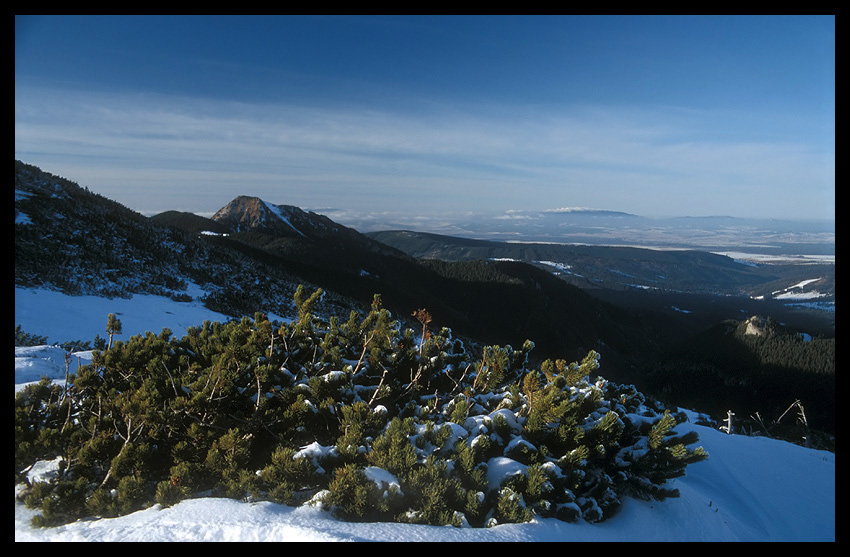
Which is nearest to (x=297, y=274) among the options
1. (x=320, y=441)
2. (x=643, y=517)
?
(x=320, y=441)

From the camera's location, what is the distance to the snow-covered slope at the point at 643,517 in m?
3.40

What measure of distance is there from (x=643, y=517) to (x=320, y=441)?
13.1ft

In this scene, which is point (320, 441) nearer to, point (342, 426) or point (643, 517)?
point (342, 426)

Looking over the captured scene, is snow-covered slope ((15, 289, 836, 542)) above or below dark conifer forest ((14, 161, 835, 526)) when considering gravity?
below

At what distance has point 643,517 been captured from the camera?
438 centimetres

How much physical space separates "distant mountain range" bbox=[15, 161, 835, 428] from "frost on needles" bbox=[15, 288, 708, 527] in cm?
1314

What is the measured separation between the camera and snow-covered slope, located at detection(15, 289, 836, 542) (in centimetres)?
340

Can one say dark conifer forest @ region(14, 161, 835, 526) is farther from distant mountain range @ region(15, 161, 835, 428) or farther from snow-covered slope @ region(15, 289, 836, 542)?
distant mountain range @ region(15, 161, 835, 428)

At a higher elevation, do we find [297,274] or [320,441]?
[297,274]

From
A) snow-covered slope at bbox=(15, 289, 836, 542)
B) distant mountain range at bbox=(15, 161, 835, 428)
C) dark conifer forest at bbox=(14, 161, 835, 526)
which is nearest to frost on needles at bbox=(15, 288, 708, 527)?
dark conifer forest at bbox=(14, 161, 835, 526)

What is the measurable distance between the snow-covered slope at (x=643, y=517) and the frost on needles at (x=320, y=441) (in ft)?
0.56
